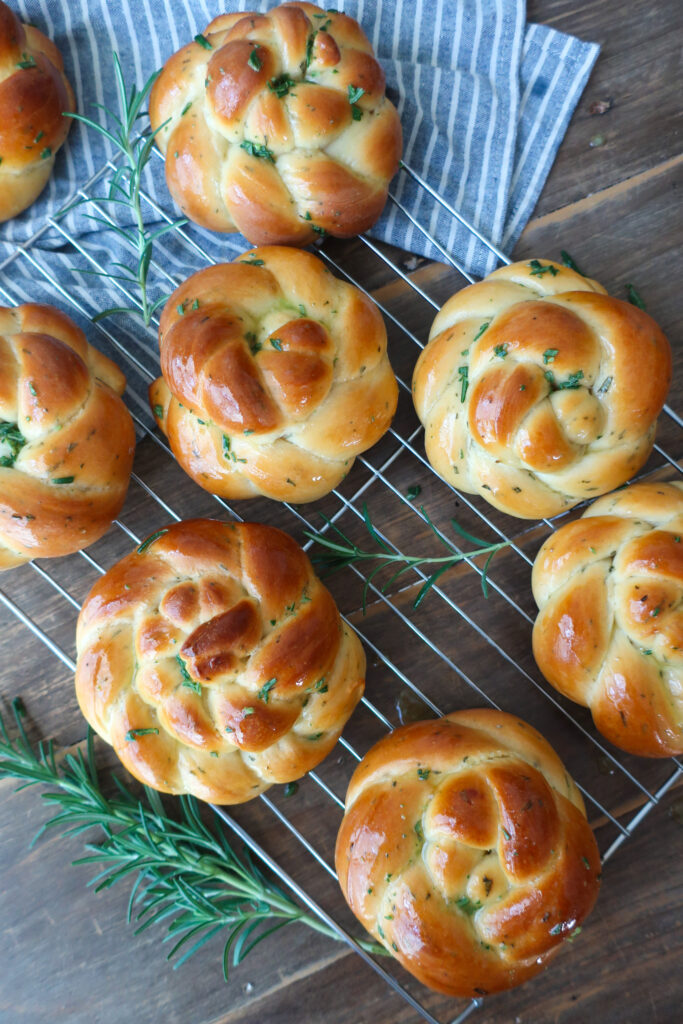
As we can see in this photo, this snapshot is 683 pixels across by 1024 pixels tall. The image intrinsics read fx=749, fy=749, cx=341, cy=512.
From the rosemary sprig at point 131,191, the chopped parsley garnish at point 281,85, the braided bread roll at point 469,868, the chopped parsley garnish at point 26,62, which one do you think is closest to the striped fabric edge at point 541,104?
the chopped parsley garnish at point 281,85

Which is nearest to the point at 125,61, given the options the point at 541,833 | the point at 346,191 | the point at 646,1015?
the point at 346,191

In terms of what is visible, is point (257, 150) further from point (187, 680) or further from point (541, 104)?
point (187, 680)

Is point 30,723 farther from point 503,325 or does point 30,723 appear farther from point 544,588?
point 503,325

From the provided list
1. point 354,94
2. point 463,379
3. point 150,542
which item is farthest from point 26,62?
point 463,379

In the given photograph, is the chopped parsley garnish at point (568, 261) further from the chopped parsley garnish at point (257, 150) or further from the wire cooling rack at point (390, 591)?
the chopped parsley garnish at point (257, 150)

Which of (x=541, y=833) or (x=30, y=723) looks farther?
(x=30, y=723)

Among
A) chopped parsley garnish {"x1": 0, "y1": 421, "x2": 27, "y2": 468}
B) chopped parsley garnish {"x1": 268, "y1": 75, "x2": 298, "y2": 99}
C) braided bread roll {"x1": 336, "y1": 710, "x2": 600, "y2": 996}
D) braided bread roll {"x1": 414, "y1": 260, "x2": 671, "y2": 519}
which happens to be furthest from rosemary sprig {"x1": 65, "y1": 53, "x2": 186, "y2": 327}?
braided bread roll {"x1": 336, "y1": 710, "x2": 600, "y2": 996}

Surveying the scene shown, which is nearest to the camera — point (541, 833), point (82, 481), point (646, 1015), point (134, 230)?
point (541, 833)
